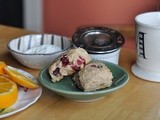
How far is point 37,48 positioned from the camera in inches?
38.5

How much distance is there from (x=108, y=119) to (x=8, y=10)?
1935 millimetres

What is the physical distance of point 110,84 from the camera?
79 centimetres

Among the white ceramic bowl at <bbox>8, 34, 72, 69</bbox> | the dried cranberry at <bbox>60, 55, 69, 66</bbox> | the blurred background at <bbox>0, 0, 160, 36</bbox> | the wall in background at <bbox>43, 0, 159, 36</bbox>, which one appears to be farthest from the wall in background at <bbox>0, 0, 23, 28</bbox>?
the dried cranberry at <bbox>60, 55, 69, 66</bbox>

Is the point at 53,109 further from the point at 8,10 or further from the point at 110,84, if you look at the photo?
the point at 8,10

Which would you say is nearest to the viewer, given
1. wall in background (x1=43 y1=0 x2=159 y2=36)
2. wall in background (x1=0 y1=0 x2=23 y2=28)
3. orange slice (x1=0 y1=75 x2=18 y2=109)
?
orange slice (x1=0 y1=75 x2=18 y2=109)

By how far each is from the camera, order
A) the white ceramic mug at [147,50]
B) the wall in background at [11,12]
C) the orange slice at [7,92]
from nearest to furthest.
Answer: the orange slice at [7,92], the white ceramic mug at [147,50], the wall in background at [11,12]

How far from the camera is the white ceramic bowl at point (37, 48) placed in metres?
0.91

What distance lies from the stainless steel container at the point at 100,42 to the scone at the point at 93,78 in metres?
0.09

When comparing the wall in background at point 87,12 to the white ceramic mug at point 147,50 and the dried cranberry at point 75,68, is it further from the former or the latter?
the dried cranberry at point 75,68

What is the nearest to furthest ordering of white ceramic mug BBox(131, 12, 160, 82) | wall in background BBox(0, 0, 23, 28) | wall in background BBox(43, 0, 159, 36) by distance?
white ceramic mug BBox(131, 12, 160, 82), wall in background BBox(43, 0, 159, 36), wall in background BBox(0, 0, 23, 28)

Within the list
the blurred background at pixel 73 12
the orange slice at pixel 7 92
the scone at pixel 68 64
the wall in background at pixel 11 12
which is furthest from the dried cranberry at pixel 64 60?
the wall in background at pixel 11 12

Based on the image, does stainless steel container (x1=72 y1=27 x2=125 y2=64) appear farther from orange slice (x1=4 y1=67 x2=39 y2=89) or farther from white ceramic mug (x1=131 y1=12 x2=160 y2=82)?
orange slice (x1=4 y1=67 x2=39 y2=89)

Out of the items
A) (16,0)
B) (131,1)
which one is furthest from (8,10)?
(131,1)

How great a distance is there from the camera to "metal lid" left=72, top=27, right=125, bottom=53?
89 centimetres
